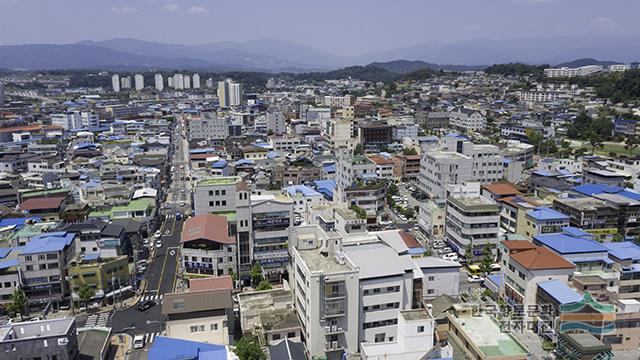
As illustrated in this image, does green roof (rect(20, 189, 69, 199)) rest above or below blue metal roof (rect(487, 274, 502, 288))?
above

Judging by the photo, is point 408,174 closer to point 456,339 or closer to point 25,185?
point 456,339

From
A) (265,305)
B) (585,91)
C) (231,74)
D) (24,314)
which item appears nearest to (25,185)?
(24,314)

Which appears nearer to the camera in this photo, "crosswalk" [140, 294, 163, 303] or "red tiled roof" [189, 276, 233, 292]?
"red tiled roof" [189, 276, 233, 292]

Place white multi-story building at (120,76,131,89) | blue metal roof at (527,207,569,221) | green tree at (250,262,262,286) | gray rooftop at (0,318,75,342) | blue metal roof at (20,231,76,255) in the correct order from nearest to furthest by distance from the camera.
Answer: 1. gray rooftop at (0,318,75,342)
2. blue metal roof at (20,231,76,255)
3. green tree at (250,262,262,286)
4. blue metal roof at (527,207,569,221)
5. white multi-story building at (120,76,131,89)

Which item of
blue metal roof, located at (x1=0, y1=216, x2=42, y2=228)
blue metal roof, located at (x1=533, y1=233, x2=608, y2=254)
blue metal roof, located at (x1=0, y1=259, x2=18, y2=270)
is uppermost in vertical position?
blue metal roof, located at (x1=533, y1=233, x2=608, y2=254)

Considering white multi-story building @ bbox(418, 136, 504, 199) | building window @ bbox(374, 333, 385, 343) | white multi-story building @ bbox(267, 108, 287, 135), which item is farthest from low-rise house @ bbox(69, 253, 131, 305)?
white multi-story building @ bbox(267, 108, 287, 135)

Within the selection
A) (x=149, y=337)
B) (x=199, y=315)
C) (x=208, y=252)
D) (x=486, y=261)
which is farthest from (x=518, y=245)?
(x=149, y=337)

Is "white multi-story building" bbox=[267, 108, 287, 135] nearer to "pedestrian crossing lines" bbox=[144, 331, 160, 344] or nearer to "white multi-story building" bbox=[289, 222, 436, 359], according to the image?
"white multi-story building" bbox=[289, 222, 436, 359]
